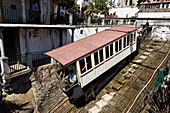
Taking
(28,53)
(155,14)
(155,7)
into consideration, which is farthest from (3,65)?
(155,7)

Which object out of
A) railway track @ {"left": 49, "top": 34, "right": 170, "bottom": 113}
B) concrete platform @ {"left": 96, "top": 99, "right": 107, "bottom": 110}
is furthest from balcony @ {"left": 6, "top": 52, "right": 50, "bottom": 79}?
concrete platform @ {"left": 96, "top": 99, "right": 107, "bottom": 110}

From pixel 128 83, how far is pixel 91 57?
3471mm

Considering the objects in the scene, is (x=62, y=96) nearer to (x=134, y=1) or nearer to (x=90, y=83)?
(x=90, y=83)

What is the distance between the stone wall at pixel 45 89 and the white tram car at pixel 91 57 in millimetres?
1199

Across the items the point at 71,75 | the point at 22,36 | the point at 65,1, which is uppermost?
the point at 65,1

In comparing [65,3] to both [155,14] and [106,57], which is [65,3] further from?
[155,14]

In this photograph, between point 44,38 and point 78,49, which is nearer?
point 78,49

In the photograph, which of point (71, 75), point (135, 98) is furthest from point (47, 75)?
point (135, 98)

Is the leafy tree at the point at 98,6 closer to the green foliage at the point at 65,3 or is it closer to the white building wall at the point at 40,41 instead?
the green foliage at the point at 65,3

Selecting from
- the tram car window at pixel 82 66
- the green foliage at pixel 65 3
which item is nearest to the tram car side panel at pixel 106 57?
the tram car window at pixel 82 66

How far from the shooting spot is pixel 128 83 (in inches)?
399

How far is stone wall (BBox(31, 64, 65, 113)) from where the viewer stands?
10.2 m

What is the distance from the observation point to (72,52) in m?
8.75

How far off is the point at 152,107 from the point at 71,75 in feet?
16.8
